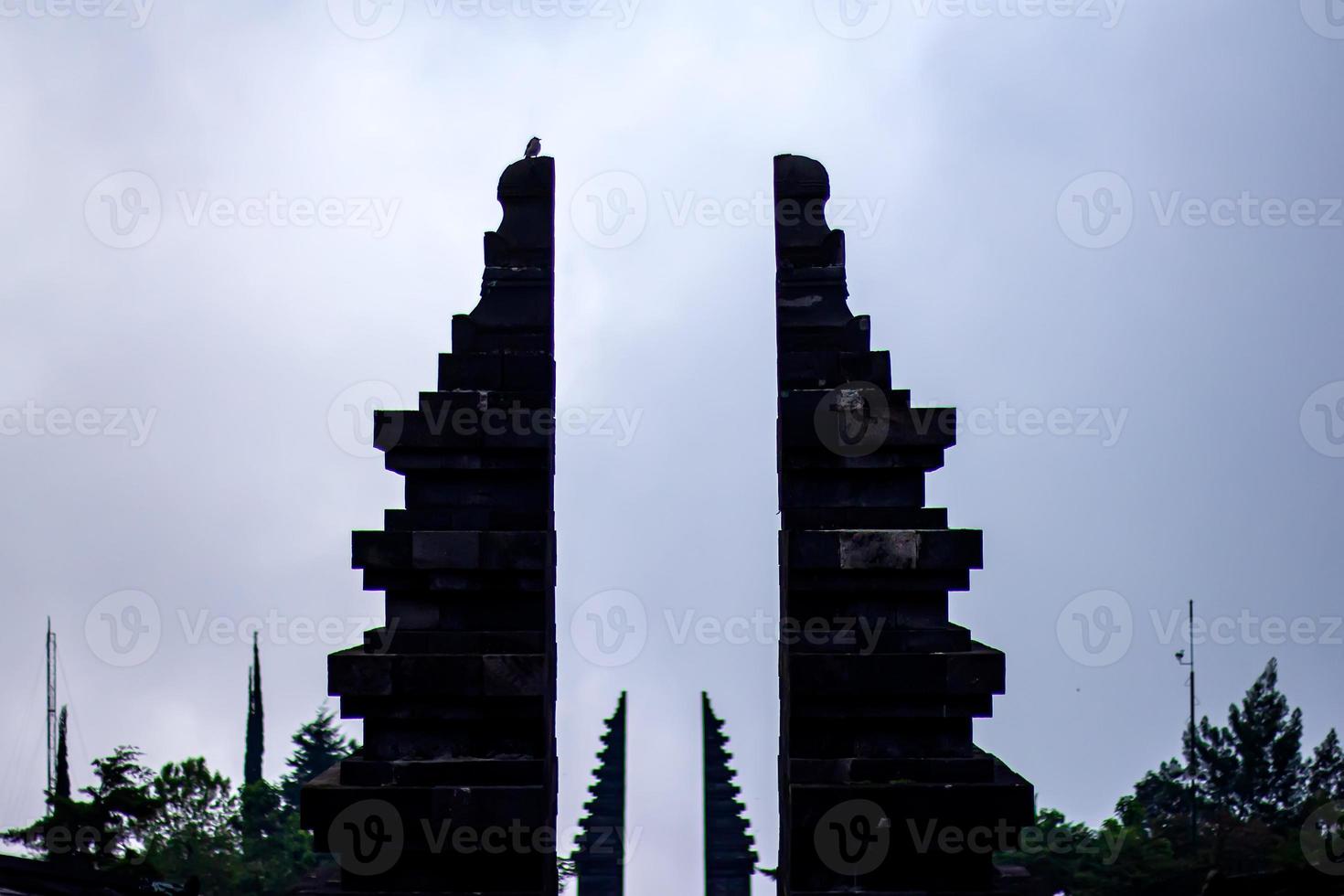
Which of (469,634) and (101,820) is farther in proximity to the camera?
(101,820)

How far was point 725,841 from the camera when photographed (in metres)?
21.9

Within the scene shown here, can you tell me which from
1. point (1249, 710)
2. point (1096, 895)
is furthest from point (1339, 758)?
point (1096, 895)

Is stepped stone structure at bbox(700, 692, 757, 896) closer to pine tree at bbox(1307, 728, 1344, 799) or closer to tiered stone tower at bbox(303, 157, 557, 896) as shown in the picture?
tiered stone tower at bbox(303, 157, 557, 896)

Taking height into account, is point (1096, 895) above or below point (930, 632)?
below

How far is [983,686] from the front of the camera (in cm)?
958

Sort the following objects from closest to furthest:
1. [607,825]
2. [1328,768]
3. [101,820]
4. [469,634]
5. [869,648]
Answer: [869,648], [469,634], [607,825], [101,820], [1328,768]

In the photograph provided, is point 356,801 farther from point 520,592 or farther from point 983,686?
point 983,686

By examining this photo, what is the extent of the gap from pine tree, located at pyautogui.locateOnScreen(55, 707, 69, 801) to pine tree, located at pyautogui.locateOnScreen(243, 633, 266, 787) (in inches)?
662

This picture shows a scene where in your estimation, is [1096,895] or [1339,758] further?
[1339,758]

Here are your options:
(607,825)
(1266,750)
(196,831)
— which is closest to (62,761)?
(196,831)

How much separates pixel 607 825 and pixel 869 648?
12341mm

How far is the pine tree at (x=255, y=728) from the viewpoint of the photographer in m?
70.2

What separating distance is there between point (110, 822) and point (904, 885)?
40.7 metres

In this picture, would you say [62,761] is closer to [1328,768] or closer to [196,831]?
[196,831]
